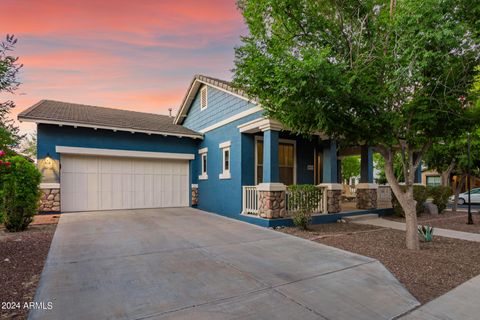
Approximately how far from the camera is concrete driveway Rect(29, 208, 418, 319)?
11.1ft

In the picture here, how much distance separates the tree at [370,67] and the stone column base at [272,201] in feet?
8.45

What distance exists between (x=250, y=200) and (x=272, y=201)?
4.62 feet

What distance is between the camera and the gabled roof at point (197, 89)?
11.3m

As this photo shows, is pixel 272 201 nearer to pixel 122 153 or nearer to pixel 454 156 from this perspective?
pixel 122 153

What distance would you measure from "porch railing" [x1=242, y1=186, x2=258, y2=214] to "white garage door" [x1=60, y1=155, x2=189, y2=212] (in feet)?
16.7

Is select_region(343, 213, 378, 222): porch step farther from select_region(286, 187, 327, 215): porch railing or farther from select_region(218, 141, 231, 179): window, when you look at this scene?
select_region(218, 141, 231, 179): window

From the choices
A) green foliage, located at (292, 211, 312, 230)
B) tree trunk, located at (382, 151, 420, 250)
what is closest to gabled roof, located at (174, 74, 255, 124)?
green foliage, located at (292, 211, 312, 230)

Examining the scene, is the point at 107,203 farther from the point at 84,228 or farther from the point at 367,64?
the point at 367,64

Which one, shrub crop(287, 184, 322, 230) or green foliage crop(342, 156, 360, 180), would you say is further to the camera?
green foliage crop(342, 156, 360, 180)

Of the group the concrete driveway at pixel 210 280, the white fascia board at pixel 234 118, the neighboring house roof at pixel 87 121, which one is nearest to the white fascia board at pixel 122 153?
the neighboring house roof at pixel 87 121

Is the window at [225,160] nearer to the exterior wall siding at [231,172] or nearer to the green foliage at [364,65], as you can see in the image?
the exterior wall siding at [231,172]

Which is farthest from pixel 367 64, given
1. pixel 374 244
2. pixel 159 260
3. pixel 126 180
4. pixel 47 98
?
pixel 47 98

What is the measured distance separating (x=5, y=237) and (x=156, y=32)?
322 inches

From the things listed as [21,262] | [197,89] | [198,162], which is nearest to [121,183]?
[198,162]
